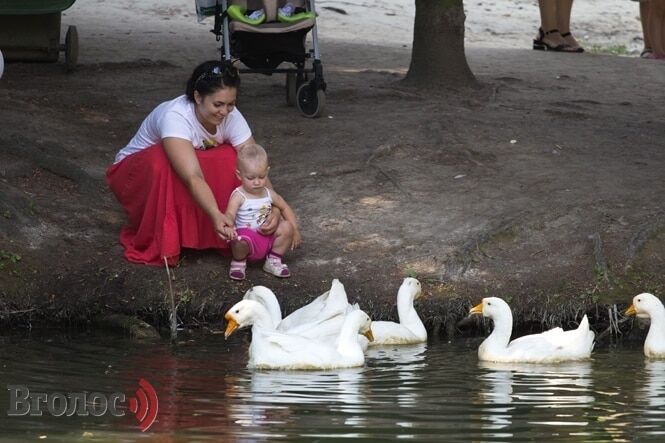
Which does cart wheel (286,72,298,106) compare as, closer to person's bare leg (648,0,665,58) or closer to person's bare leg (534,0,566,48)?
person's bare leg (534,0,566,48)

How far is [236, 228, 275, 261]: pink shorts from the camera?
8086mm

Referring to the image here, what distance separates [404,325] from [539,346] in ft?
2.64

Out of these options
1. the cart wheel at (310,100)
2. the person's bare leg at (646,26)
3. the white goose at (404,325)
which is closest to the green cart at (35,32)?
the cart wheel at (310,100)

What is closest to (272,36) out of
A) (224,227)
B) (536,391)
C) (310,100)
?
(310,100)

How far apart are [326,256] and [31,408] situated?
2916 millimetres

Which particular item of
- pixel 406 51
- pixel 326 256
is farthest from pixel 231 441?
pixel 406 51

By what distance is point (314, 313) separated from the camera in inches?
290

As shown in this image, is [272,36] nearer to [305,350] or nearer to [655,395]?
[305,350]

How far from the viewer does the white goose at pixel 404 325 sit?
7.52m

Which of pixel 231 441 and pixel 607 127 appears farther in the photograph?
pixel 607 127

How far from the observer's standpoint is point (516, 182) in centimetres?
946

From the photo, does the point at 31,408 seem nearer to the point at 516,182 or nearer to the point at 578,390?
the point at 578,390

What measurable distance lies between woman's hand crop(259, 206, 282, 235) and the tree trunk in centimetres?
439

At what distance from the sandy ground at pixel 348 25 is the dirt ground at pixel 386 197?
1.73m
